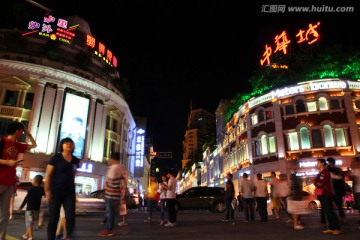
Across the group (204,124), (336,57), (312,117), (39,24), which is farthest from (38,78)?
(204,124)

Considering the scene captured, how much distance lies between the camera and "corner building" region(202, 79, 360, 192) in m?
28.5

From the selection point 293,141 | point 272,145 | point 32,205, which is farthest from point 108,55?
point 32,205

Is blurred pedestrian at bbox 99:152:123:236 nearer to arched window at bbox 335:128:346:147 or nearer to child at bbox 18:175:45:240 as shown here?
child at bbox 18:175:45:240

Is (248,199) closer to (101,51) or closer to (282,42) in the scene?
(282,42)

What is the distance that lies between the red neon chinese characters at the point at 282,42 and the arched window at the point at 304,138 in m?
11.6

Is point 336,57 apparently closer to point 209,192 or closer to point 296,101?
point 296,101

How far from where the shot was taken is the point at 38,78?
31828 millimetres

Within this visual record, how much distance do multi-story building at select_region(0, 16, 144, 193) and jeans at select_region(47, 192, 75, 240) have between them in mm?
27309

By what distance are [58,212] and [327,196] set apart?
6383 mm

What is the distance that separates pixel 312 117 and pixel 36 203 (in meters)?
28.6

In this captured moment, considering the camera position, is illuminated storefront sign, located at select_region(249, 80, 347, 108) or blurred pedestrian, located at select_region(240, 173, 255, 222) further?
illuminated storefront sign, located at select_region(249, 80, 347, 108)

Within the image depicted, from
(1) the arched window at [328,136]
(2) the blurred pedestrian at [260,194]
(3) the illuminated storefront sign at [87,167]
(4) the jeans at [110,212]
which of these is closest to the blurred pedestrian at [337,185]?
(2) the blurred pedestrian at [260,194]

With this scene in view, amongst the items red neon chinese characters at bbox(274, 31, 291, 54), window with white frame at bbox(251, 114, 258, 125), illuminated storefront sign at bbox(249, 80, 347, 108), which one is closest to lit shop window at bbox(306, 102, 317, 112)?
illuminated storefront sign at bbox(249, 80, 347, 108)

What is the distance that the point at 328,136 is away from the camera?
29.0m
